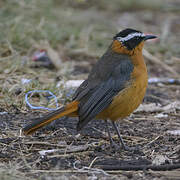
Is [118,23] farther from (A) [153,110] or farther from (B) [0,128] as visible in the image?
(B) [0,128]

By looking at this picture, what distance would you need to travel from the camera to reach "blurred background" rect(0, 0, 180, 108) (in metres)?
7.39

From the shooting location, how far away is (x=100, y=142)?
5172mm

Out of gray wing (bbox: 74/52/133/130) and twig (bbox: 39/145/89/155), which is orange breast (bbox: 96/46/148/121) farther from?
twig (bbox: 39/145/89/155)

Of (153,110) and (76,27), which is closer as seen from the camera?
(153,110)

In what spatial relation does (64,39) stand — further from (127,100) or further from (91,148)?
A: (91,148)

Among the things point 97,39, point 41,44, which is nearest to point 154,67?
point 97,39

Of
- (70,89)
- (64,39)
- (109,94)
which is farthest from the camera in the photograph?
(64,39)

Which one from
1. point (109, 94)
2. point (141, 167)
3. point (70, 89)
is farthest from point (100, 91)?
point (70, 89)

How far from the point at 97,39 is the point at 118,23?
6.50 feet

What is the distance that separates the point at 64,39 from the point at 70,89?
334cm

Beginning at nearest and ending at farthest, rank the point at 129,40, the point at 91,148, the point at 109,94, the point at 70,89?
the point at 91,148 → the point at 109,94 → the point at 129,40 → the point at 70,89

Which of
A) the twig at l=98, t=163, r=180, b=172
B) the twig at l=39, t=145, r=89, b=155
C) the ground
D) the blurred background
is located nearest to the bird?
the twig at l=39, t=145, r=89, b=155

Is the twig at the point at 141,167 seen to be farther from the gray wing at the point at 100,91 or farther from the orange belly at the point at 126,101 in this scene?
the orange belly at the point at 126,101

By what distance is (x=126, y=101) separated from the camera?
5.00m
